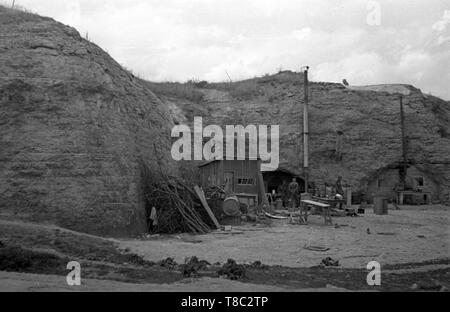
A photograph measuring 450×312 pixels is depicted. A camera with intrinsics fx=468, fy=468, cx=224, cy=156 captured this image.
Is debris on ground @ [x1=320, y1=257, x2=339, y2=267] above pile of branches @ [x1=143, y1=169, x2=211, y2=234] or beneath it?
beneath

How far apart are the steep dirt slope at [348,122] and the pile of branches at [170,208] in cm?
1605

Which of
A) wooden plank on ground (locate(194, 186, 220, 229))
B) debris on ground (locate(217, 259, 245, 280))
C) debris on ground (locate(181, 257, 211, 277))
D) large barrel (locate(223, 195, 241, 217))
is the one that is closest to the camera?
debris on ground (locate(217, 259, 245, 280))

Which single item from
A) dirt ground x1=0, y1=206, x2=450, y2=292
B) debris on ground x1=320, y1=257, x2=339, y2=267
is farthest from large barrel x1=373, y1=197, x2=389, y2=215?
debris on ground x1=320, y1=257, x2=339, y2=267

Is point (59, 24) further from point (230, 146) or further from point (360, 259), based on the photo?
point (230, 146)

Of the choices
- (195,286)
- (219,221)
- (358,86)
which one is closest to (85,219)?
(219,221)

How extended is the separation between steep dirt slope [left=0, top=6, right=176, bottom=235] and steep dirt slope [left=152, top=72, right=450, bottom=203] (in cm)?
1674

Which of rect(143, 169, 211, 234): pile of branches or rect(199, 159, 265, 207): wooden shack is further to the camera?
rect(199, 159, 265, 207): wooden shack

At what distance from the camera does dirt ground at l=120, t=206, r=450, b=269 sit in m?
9.68

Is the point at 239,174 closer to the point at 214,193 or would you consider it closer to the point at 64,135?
the point at 214,193

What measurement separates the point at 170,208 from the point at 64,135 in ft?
12.9

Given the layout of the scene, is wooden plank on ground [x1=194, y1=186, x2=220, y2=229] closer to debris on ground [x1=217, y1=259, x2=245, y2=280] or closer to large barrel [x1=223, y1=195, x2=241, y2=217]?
large barrel [x1=223, y1=195, x2=241, y2=217]

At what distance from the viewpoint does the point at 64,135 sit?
12914mm

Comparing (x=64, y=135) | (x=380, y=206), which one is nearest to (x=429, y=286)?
(x=64, y=135)

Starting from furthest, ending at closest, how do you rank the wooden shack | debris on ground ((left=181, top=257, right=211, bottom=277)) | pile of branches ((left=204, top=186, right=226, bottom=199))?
the wooden shack → pile of branches ((left=204, top=186, right=226, bottom=199)) → debris on ground ((left=181, top=257, right=211, bottom=277))
